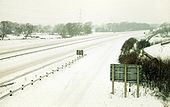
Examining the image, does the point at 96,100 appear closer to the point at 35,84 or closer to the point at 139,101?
the point at 139,101

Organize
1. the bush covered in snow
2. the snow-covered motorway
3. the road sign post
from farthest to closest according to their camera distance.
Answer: the bush covered in snow → the road sign post → the snow-covered motorway

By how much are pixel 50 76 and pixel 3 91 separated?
5121mm

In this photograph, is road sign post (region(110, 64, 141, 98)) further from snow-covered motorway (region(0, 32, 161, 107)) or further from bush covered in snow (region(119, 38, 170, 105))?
bush covered in snow (region(119, 38, 170, 105))

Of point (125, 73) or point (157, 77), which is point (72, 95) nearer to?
point (125, 73)

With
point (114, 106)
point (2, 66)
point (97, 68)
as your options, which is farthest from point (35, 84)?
point (2, 66)

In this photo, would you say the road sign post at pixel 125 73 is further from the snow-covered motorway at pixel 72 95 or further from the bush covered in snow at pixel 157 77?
the bush covered in snow at pixel 157 77

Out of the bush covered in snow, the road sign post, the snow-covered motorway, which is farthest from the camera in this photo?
the bush covered in snow

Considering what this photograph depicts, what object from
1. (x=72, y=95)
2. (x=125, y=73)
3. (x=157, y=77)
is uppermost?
(x=125, y=73)

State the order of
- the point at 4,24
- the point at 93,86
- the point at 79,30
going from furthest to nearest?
the point at 79,30, the point at 4,24, the point at 93,86

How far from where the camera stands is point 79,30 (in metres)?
112

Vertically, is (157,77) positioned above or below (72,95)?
above

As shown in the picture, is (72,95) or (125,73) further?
(125,73)

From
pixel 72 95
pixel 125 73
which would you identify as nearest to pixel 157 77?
pixel 125 73

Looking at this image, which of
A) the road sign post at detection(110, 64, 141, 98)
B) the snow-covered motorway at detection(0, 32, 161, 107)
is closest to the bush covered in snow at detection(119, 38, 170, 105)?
the snow-covered motorway at detection(0, 32, 161, 107)
